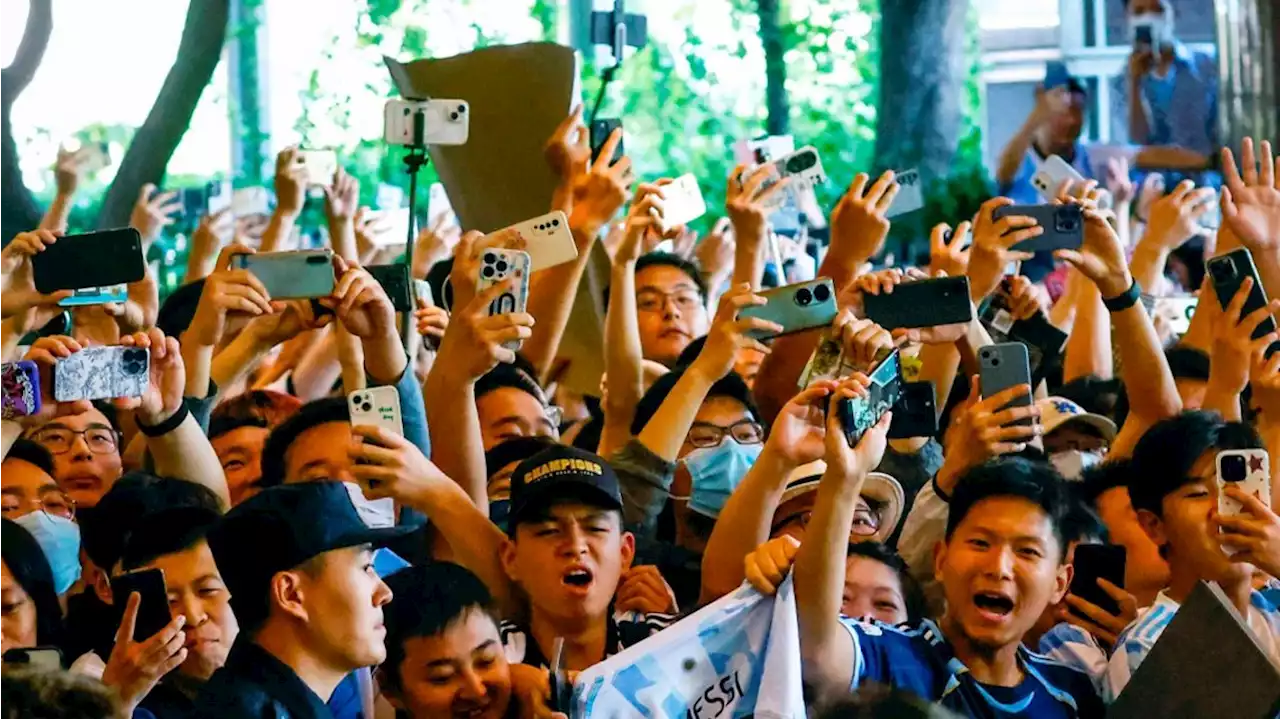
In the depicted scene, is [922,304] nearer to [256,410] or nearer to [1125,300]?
[1125,300]

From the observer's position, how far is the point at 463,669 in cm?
309

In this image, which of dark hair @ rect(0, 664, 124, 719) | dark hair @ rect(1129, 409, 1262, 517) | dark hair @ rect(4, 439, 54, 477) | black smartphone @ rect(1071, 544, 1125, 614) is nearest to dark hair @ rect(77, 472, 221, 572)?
dark hair @ rect(4, 439, 54, 477)

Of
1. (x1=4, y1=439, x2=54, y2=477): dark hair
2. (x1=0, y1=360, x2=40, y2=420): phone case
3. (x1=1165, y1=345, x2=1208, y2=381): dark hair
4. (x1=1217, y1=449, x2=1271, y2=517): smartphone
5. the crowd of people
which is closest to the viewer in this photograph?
the crowd of people

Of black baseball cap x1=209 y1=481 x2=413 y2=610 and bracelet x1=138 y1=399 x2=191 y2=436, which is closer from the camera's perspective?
black baseball cap x1=209 y1=481 x2=413 y2=610

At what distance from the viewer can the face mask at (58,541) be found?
3.76m

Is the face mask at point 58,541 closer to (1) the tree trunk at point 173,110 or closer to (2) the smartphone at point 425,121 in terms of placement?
(2) the smartphone at point 425,121

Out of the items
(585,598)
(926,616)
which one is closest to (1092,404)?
(926,616)

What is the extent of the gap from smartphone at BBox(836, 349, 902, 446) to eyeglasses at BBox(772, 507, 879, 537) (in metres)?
0.46

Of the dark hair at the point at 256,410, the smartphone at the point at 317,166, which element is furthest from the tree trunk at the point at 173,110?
the dark hair at the point at 256,410

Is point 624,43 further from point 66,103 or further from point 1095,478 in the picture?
point 66,103

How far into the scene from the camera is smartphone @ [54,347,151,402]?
10.7ft

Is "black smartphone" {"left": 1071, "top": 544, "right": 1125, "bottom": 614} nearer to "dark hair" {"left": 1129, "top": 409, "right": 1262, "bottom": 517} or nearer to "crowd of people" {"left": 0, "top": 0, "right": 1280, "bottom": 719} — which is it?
→ "crowd of people" {"left": 0, "top": 0, "right": 1280, "bottom": 719}

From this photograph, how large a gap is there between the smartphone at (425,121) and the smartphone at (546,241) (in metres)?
0.44

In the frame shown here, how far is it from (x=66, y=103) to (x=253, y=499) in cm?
469
